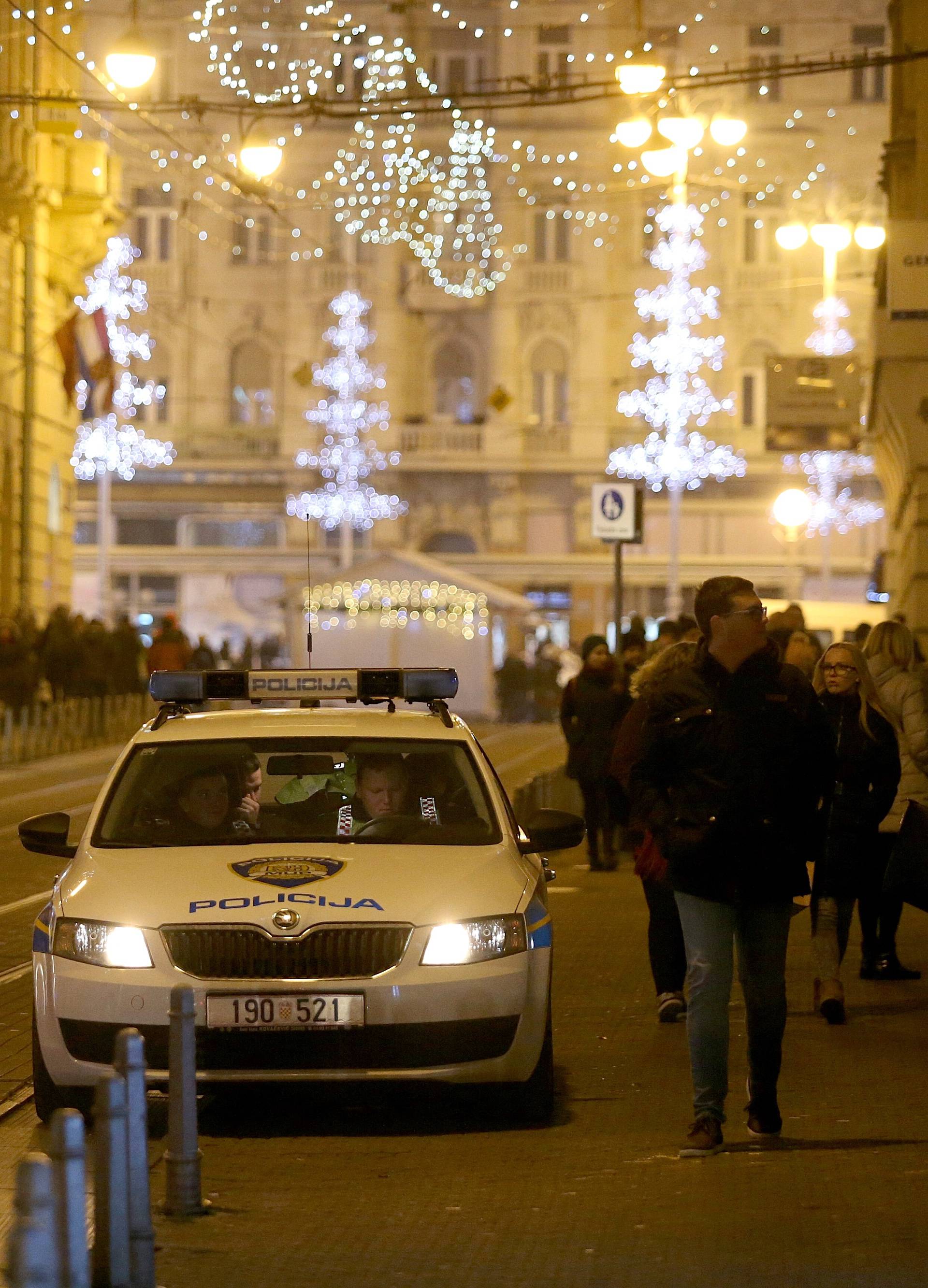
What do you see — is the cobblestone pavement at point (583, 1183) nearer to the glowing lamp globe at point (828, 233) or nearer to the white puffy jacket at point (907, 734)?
the white puffy jacket at point (907, 734)

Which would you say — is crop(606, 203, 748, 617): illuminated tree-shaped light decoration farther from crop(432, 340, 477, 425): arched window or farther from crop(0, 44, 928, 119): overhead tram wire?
crop(0, 44, 928, 119): overhead tram wire

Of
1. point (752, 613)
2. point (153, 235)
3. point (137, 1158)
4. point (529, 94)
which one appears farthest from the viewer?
point (153, 235)

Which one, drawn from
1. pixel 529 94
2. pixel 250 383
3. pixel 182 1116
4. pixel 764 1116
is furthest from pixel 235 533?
pixel 182 1116

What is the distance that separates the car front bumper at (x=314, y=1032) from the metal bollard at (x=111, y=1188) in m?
2.01

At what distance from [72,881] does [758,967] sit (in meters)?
2.40

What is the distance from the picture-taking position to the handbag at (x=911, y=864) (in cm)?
979

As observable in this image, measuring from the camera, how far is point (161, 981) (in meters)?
7.01

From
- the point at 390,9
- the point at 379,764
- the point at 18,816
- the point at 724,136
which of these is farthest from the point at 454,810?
the point at 724,136

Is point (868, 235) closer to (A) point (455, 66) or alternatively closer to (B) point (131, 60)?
(B) point (131, 60)

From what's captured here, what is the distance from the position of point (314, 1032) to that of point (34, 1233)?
3.67 metres

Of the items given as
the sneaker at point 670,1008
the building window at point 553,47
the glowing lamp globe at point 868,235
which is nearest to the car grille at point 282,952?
the sneaker at point 670,1008

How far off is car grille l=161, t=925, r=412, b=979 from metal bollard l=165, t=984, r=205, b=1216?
1015 millimetres

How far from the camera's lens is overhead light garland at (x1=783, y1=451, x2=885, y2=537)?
55.2 meters

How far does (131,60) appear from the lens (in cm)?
2206
